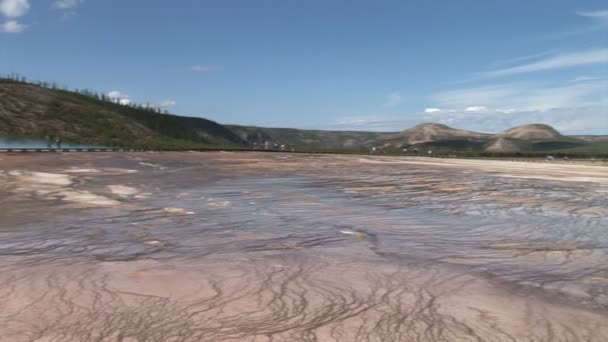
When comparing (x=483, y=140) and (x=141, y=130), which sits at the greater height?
(x=483, y=140)

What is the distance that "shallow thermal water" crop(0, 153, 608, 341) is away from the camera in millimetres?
3984

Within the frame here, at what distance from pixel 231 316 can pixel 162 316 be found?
0.54 meters

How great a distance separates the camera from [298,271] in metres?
5.59

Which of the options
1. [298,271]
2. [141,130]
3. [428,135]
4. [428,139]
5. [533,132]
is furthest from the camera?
[533,132]

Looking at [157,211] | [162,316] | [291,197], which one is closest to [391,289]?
[162,316]

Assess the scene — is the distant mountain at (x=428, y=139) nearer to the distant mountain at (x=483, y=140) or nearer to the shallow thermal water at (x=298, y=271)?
the distant mountain at (x=483, y=140)

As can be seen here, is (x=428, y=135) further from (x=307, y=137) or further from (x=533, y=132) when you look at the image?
(x=307, y=137)

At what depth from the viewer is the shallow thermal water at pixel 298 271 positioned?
398 centimetres

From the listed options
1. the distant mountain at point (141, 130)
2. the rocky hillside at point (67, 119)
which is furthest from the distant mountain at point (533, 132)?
the rocky hillside at point (67, 119)

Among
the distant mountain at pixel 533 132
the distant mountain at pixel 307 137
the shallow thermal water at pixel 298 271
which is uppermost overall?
the distant mountain at pixel 533 132

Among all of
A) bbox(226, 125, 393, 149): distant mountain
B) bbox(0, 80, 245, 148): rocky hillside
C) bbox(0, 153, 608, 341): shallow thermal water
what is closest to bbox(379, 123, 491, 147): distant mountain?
bbox(226, 125, 393, 149): distant mountain

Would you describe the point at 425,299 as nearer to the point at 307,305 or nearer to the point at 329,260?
the point at 307,305

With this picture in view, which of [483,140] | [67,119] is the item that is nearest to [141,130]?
[67,119]

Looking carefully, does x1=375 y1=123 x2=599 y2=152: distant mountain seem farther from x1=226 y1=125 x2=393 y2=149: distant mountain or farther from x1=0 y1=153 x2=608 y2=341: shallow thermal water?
x1=0 y1=153 x2=608 y2=341: shallow thermal water
